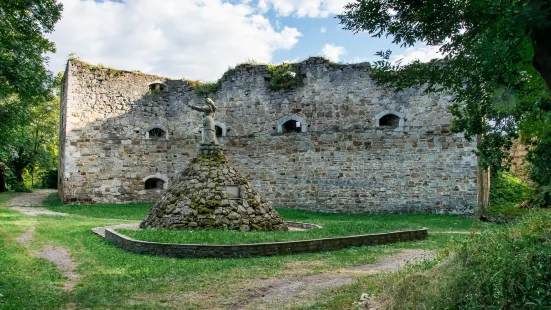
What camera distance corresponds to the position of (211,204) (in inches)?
405

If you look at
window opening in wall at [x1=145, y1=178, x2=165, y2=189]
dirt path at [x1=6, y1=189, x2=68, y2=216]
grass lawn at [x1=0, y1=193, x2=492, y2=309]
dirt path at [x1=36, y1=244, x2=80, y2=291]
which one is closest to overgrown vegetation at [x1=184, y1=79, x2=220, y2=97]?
window opening in wall at [x1=145, y1=178, x2=165, y2=189]

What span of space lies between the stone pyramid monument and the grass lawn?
4.90ft

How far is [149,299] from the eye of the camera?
538cm

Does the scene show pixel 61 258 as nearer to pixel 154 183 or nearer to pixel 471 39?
pixel 471 39

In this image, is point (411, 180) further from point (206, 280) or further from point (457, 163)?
point (206, 280)

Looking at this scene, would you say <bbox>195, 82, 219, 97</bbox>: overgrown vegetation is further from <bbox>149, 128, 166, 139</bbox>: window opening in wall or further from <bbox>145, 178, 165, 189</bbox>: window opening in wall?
<bbox>145, 178, 165, 189</bbox>: window opening in wall

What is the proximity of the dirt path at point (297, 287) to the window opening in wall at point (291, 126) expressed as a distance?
43.7 feet

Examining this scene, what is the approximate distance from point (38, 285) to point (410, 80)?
555cm

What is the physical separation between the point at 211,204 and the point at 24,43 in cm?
655

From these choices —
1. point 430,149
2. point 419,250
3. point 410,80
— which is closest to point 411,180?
point 430,149

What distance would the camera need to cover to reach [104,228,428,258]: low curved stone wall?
798cm

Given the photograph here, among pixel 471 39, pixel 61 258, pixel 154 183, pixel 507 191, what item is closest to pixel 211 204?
pixel 61 258

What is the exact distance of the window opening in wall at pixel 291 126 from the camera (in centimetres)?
2050

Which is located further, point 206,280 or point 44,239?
point 44,239
